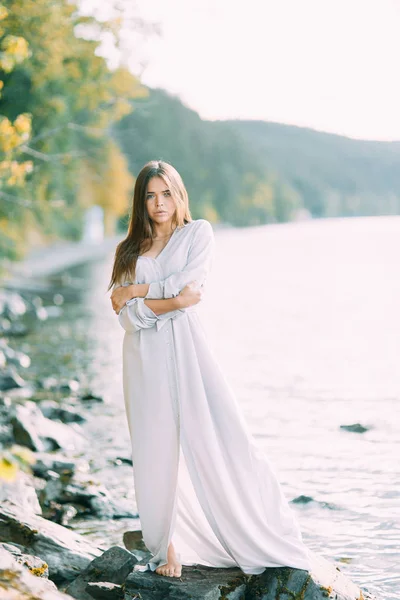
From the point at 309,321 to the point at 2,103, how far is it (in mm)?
11429

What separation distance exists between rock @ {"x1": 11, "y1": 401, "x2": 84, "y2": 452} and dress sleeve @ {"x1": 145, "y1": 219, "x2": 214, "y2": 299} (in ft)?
20.1

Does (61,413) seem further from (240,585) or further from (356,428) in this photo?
(240,585)

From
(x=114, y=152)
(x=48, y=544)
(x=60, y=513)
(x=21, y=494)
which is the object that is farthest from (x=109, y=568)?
(x=114, y=152)

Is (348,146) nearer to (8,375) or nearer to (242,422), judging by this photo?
(8,375)

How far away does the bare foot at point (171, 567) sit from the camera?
5.01 metres

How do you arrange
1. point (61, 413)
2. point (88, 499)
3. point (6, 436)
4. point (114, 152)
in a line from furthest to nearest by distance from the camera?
1. point (114, 152)
2. point (61, 413)
3. point (6, 436)
4. point (88, 499)

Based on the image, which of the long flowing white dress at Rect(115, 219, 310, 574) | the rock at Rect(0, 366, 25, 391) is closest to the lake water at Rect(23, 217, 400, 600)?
the rock at Rect(0, 366, 25, 391)

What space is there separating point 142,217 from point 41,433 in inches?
257

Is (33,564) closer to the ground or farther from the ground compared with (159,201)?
closer to the ground

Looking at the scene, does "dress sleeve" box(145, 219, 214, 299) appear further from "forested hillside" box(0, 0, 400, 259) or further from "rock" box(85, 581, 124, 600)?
"rock" box(85, 581, 124, 600)

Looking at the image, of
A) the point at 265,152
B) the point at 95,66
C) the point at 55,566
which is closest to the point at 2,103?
the point at 95,66

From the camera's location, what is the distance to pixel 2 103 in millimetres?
23641

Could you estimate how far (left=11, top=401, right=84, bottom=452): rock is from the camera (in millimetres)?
10594

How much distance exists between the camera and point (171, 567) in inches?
197
